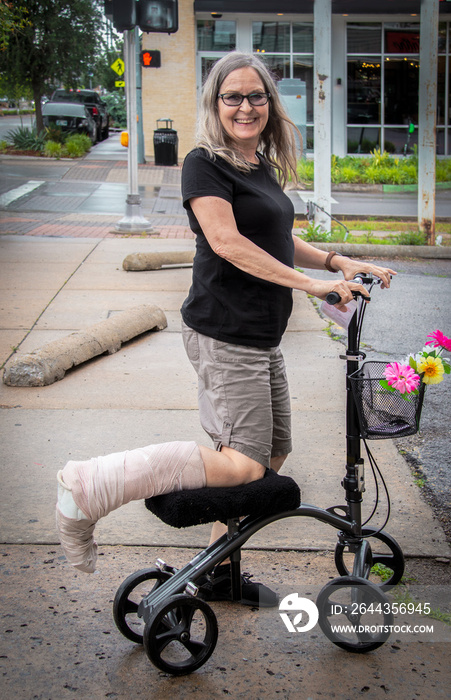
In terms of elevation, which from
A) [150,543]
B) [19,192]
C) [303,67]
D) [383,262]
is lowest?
[150,543]

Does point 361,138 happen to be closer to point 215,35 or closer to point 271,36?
point 271,36

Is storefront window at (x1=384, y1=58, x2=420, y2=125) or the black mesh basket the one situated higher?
storefront window at (x1=384, y1=58, x2=420, y2=125)

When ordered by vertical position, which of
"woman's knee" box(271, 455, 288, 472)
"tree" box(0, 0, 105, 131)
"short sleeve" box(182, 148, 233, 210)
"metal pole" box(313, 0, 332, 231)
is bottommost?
"woman's knee" box(271, 455, 288, 472)

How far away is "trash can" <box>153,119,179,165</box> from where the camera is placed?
22.2 metres

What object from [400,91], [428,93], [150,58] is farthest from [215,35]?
[428,93]

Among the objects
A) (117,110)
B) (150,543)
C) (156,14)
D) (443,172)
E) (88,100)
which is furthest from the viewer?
(117,110)

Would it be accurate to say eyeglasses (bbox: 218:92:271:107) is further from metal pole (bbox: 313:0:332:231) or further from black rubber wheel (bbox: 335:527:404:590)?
metal pole (bbox: 313:0:332:231)

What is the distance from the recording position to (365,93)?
992 inches

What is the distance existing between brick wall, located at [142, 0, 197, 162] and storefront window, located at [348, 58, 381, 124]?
5189mm

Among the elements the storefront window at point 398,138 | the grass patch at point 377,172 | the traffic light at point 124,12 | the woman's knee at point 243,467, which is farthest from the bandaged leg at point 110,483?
the storefront window at point 398,138

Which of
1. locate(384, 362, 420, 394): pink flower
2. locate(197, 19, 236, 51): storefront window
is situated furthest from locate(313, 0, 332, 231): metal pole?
Answer: locate(197, 19, 236, 51): storefront window

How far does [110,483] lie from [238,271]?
81cm

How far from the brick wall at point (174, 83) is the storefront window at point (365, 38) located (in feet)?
17.0

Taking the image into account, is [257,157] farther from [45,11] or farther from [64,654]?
[45,11]
